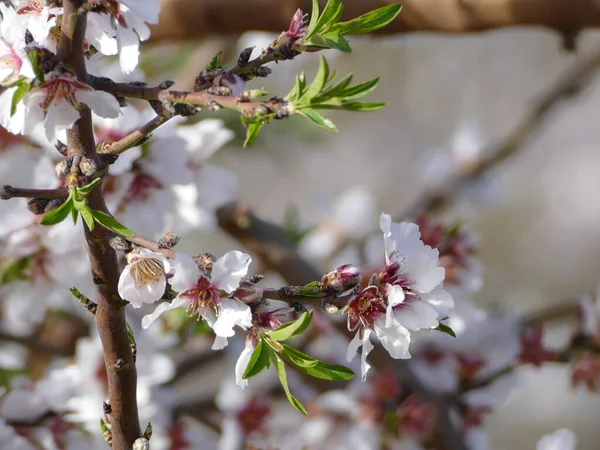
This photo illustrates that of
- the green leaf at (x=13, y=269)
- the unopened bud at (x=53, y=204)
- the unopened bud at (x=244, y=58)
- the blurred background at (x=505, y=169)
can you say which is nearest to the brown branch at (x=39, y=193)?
the unopened bud at (x=53, y=204)

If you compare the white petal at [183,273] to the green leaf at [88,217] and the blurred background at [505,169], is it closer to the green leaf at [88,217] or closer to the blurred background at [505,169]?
the green leaf at [88,217]

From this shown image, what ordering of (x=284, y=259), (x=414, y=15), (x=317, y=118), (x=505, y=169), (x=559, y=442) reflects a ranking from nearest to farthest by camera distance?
(x=317, y=118) → (x=559, y=442) → (x=414, y=15) → (x=284, y=259) → (x=505, y=169)

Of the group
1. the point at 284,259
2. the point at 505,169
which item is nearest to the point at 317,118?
the point at 284,259

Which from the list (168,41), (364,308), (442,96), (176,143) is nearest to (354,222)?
(168,41)

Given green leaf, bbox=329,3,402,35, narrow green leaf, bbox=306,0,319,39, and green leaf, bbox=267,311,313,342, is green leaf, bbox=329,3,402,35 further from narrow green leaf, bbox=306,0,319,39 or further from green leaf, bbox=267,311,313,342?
green leaf, bbox=267,311,313,342

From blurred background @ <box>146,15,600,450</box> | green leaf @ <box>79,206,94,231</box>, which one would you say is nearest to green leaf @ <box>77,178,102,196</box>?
green leaf @ <box>79,206,94,231</box>

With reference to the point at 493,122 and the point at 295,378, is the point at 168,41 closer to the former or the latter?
the point at 295,378

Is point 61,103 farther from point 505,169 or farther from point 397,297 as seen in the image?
point 505,169
